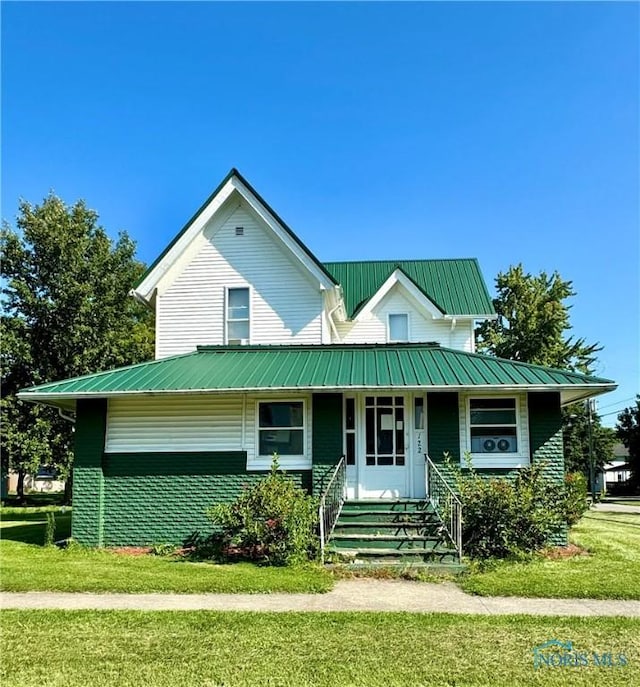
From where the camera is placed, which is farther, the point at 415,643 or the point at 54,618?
the point at 54,618

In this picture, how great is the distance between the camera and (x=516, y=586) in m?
8.88

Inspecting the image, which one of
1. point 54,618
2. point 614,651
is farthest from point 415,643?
point 54,618

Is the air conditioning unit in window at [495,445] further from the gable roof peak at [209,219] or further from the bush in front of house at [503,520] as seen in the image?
the gable roof peak at [209,219]

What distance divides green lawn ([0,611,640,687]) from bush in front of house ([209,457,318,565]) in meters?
3.61

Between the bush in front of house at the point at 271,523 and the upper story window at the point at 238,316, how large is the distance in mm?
4683

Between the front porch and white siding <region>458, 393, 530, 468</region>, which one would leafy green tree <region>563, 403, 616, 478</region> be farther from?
the front porch

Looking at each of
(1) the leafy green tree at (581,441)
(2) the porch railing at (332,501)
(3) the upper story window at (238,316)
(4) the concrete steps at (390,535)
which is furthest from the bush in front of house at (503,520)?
(1) the leafy green tree at (581,441)

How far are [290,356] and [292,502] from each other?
4368 millimetres

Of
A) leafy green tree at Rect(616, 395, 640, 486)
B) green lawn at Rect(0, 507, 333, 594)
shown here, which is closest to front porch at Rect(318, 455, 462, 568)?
green lawn at Rect(0, 507, 333, 594)

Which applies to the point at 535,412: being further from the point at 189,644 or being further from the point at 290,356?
the point at 189,644

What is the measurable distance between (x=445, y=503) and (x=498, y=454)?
6.21ft

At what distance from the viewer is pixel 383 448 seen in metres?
13.8

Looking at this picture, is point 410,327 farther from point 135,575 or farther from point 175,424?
point 135,575

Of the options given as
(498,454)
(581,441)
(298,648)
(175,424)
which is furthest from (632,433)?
(298,648)
